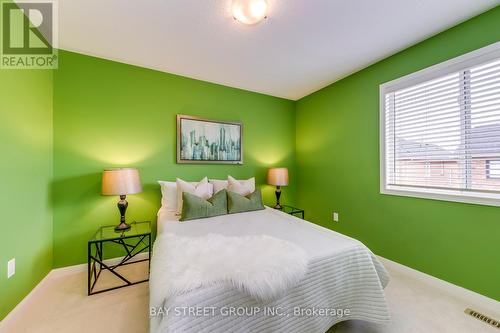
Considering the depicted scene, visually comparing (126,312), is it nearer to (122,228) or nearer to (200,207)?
(122,228)

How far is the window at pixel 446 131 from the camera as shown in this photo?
165 centimetres

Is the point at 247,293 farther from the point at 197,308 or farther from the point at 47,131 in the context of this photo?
the point at 47,131

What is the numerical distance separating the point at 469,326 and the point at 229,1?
10.2 ft

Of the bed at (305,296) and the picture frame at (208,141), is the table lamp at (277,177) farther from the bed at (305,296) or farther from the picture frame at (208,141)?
the bed at (305,296)

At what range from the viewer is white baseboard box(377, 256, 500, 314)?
1.61 m

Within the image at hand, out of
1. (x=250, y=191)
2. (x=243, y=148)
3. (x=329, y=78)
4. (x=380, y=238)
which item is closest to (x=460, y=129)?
(x=380, y=238)

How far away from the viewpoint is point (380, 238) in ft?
7.87

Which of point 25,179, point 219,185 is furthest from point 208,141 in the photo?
point 25,179

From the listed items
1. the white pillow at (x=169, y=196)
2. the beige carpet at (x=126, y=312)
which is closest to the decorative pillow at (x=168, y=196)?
the white pillow at (x=169, y=196)

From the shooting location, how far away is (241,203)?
→ 238 centimetres

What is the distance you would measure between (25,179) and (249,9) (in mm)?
2382

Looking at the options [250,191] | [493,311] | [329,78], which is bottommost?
[493,311]

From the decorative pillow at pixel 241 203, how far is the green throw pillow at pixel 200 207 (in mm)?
86

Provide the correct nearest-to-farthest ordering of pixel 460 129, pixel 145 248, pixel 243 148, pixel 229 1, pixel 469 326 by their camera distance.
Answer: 1. pixel 469 326
2. pixel 229 1
3. pixel 460 129
4. pixel 145 248
5. pixel 243 148
